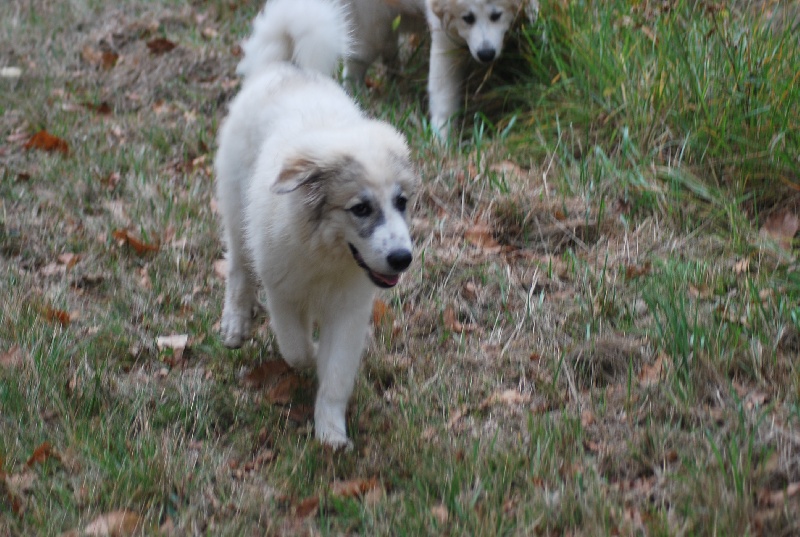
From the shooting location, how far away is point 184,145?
19.8 feet

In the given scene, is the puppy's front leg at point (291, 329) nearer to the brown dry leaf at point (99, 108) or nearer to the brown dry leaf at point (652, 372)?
the brown dry leaf at point (652, 372)

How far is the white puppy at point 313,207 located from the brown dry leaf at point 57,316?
2.24ft

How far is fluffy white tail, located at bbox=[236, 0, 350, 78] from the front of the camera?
4.15 m

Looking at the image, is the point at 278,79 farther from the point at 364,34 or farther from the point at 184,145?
the point at 364,34

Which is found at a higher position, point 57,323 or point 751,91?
point 751,91

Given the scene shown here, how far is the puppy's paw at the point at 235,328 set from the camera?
411 cm

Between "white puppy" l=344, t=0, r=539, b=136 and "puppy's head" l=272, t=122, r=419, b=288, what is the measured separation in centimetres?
265

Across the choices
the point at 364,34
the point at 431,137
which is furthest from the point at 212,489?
the point at 364,34

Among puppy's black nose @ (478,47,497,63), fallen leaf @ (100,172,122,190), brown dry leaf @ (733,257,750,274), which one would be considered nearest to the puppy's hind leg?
fallen leaf @ (100,172,122,190)

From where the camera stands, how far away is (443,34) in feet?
20.6

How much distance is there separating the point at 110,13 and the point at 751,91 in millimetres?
5566

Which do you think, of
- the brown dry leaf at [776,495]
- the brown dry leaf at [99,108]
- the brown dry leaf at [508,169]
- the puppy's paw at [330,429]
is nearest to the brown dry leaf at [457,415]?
the puppy's paw at [330,429]

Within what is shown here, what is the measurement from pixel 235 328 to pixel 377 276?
1.09 meters

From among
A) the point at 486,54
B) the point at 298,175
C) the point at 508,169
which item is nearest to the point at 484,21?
the point at 486,54
